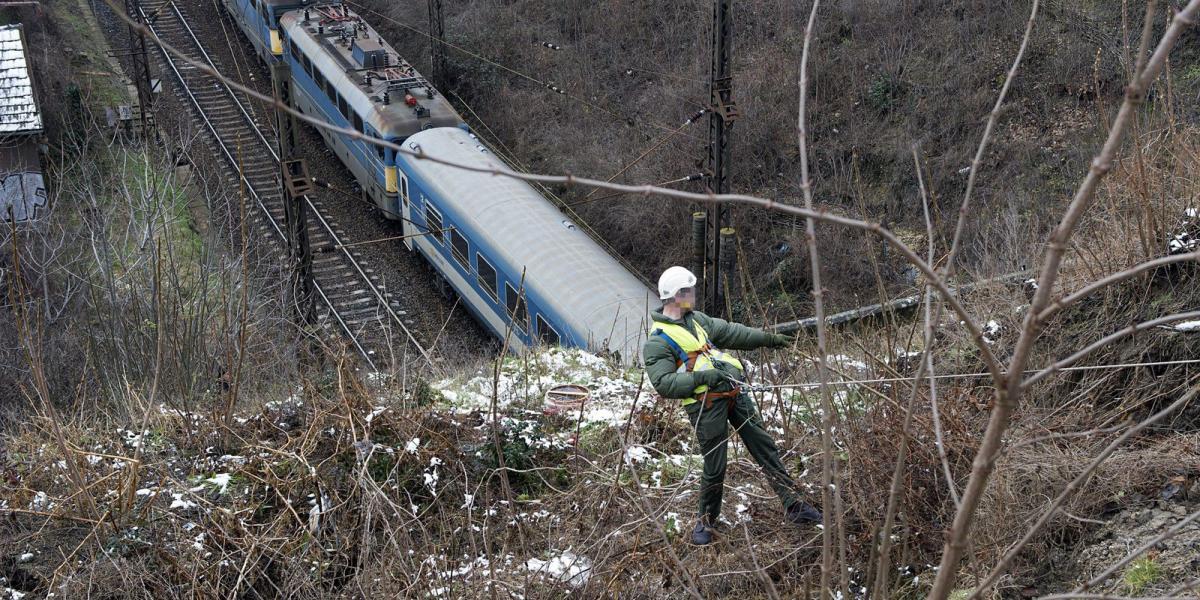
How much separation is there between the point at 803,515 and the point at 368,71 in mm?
16669

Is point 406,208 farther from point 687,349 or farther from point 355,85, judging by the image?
point 687,349

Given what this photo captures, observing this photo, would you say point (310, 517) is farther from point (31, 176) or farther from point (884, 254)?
point (31, 176)

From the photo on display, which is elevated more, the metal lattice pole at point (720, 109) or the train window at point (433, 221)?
the metal lattice pole at point (720, 109)

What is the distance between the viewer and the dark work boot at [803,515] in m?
5.53

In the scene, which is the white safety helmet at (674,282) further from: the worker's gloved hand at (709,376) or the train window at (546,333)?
the train window at (546,333)

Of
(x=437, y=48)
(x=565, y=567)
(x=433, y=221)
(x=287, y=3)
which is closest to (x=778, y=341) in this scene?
(x=565, y=567)

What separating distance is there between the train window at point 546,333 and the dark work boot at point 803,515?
797cm

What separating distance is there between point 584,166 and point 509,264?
27.5ft

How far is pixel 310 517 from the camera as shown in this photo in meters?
6.33

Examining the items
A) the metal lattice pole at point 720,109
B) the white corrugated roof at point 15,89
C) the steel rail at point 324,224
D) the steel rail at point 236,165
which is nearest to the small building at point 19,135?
the white corrugated roof at point 15,89

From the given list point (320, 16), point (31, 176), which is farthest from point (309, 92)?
point (31, 176)

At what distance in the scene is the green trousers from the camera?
559 cm

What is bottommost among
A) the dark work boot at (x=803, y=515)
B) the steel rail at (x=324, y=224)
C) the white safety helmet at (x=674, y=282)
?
the steel rail at (x=324, y=224)

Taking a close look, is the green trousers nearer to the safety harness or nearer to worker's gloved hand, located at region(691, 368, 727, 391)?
the safety harness
